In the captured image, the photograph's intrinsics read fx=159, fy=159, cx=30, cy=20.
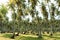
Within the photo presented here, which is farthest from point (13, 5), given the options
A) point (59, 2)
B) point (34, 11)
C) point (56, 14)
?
point (56, 14)

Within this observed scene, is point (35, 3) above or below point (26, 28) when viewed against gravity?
above

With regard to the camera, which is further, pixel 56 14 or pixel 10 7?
pixel 56 14

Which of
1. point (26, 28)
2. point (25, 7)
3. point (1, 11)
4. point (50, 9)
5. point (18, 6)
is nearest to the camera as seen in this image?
point (18, 6)

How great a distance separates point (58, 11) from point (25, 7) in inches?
554

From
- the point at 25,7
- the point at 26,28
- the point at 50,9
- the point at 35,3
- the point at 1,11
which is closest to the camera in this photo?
the point at 35,3

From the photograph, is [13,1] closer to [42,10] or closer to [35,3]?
[35,3]

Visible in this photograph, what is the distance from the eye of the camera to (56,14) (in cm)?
6931

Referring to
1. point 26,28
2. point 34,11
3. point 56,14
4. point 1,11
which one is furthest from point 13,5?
point 26,28

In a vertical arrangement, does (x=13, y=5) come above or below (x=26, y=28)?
above

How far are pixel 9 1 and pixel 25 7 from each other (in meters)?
11.6

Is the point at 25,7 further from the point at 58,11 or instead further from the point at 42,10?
the point at 58,11

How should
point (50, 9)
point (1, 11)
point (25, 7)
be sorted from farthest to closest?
point (1, 11), point (50, 9), point (25, 7)

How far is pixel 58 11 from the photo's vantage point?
67.2m

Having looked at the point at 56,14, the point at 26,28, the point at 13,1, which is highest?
the point at 13,1
